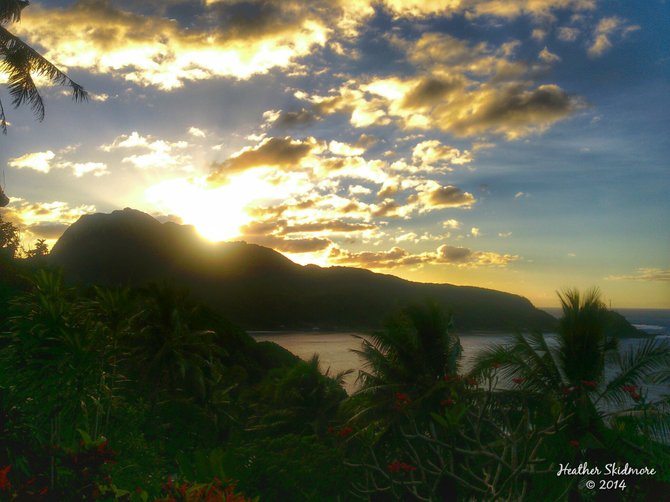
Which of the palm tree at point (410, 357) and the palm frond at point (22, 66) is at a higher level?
the palm frond at point (22, 66)

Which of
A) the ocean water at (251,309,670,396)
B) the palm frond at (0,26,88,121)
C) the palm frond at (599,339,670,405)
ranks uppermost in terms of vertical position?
the palm frond at (0,26,88,121)

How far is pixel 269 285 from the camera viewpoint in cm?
17738

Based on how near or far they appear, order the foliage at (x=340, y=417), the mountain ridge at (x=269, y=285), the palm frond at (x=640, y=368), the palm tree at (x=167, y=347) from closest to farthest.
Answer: the foliage at (x=340, y=417)
the palm frond at (x=640, y=368)
the palm tree at (x=167, y=347)
the mountain ridge at (x=269, y=285)

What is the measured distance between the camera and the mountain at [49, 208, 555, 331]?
472ft

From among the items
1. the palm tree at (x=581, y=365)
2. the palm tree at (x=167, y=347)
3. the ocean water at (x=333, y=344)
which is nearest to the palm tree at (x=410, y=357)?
the palm tree at (x=581, y=365)

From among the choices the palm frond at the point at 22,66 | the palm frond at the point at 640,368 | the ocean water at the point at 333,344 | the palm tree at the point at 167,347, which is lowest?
the ocean water at the point at 333,344

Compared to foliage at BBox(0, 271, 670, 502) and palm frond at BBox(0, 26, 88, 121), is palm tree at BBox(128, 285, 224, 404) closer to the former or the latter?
foliage at BBox(0, 271, 670, 502)

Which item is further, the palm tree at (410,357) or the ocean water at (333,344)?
the ocean water at (333,344)

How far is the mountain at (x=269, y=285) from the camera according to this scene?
144 m

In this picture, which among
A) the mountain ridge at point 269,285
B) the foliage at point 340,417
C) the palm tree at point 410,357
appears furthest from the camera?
the mountain ridge at point 269,285

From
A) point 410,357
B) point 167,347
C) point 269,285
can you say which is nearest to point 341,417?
point 167,347

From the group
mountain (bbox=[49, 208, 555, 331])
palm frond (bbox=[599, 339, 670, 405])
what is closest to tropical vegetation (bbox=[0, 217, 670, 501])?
palm frond (bbox=[599, 339, 670, 405])

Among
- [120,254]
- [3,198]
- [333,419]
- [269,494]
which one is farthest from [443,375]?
[120,254]

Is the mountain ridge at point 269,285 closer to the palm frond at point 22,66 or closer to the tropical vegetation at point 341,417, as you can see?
the tropical vegetation at point 341,417
